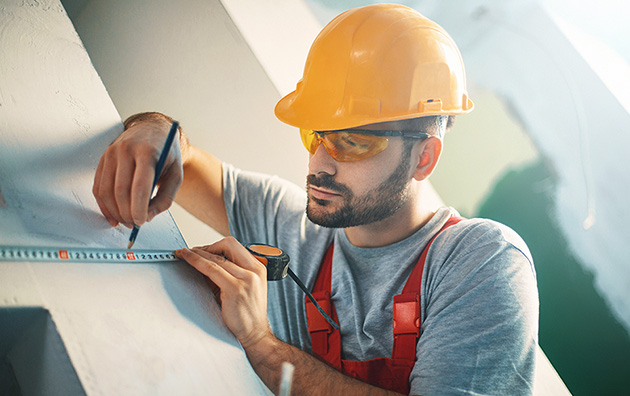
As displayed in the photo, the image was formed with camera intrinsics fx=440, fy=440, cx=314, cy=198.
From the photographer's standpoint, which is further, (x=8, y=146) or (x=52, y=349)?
(x=8, y=146)

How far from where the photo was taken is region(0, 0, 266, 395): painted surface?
51 cm

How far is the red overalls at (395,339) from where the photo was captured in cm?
111

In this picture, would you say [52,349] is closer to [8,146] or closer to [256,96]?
[8,146]

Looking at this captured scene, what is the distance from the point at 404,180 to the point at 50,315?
98 centimetres

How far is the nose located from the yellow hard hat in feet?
0.21

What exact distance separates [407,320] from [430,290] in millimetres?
96

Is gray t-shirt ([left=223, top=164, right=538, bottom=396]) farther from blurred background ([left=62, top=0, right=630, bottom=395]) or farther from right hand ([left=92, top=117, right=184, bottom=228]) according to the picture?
right hand ([left=92, top=117, right=184, bottom=228])

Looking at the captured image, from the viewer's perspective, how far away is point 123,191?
2.57ft

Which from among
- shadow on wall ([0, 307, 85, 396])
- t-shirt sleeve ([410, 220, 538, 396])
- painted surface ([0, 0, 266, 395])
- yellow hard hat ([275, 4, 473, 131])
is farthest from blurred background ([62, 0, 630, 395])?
shadow on wall ([0, 307, 85, 396])

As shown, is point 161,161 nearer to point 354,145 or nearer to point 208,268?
point 208,268

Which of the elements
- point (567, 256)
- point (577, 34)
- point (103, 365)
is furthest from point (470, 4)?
point (103, 365)

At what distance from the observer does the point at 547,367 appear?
1.58 metres

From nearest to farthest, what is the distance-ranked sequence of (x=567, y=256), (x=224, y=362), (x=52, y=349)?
(x=52, y=349) → (x=224, y=362) → (x=567, y=256)

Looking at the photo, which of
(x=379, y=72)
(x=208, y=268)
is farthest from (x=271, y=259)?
(x=379, y=72)
